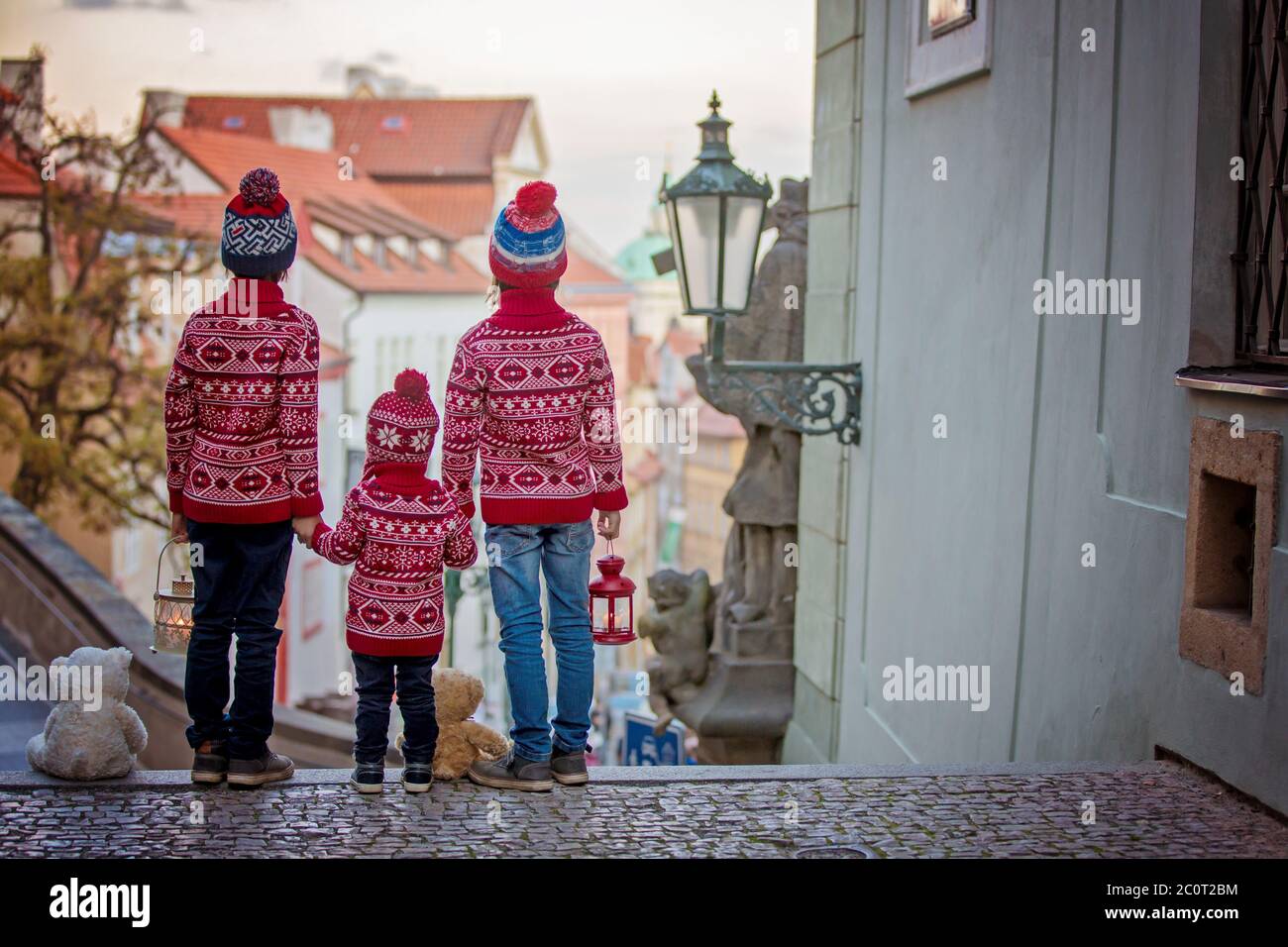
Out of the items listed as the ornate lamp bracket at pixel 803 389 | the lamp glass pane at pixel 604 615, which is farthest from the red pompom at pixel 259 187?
the ornate lamp bracket at pixel 803 389

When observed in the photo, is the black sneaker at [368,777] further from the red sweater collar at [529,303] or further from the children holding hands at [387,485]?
the red sweater collar at [529,303]

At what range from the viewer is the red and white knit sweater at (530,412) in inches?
199

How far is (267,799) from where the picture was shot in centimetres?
500

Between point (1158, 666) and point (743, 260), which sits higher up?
point (743, 260)

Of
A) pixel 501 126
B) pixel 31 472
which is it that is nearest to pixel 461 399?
pixel 31 472

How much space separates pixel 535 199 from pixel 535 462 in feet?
2.42

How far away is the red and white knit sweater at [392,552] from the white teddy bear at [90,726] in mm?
703

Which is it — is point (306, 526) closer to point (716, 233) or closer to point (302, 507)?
point (302, 507)

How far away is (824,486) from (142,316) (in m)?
14.1

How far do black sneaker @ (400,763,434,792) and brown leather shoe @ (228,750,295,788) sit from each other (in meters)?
0.34

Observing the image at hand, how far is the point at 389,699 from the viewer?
5125 millimetres

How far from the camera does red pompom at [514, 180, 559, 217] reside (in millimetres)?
5062

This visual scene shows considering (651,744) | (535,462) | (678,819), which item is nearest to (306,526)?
(535,462)

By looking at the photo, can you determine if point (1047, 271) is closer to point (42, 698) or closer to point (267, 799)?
point (267, 799)
